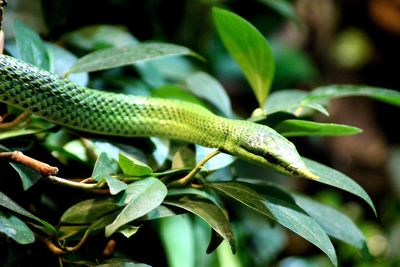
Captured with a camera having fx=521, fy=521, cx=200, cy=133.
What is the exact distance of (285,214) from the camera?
1.09m

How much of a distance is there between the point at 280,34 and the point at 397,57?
1.14 metres

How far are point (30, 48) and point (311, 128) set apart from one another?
0.76 metres

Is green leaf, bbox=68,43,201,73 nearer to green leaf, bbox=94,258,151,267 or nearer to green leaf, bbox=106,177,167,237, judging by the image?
green leaf, bbox=106,177,167,237

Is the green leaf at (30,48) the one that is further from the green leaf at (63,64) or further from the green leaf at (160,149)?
the green leaf at (160,149)

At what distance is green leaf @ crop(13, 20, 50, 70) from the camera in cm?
135

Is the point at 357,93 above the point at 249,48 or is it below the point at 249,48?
below

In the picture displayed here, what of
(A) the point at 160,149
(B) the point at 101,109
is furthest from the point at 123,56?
Result: (A) the point at 160,149

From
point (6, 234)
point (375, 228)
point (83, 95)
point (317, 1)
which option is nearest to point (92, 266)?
point (6, 234)

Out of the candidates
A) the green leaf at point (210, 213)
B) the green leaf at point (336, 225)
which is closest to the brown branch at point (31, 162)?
the green leaf at point (210, 213)

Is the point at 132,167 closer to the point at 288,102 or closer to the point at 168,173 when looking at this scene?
the point at 168,173

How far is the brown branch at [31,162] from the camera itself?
104 cm

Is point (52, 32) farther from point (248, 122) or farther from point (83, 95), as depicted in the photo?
point (248, 122)

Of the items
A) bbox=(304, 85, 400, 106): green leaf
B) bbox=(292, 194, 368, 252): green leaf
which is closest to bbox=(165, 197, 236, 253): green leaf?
bbox=(292, 194, 368, 252): green leaf

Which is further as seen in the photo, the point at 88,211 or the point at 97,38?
the point at 97,38
